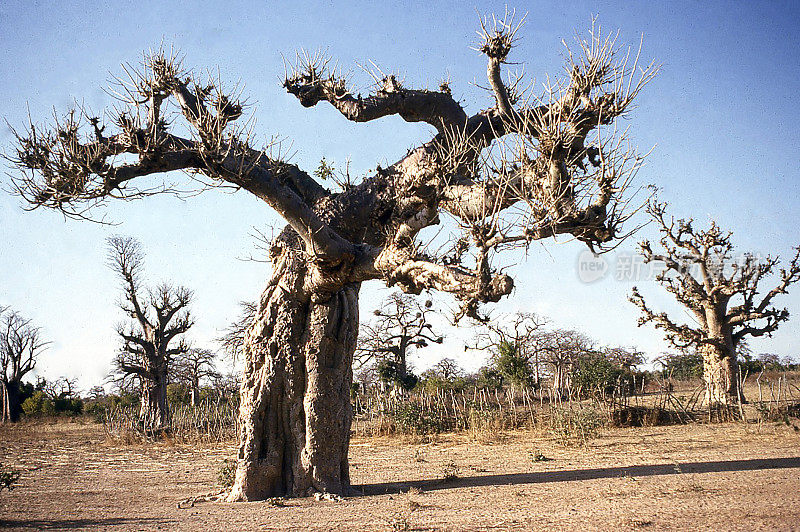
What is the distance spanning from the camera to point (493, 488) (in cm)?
686

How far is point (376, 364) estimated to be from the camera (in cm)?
2444

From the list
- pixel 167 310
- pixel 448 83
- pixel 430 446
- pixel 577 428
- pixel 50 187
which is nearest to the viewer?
pixel 50 187

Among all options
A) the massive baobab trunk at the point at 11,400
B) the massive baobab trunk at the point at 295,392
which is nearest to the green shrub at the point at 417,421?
the massive baobab trunk at the point at 295,392

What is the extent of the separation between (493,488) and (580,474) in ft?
4.68

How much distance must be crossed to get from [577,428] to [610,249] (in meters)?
5.23

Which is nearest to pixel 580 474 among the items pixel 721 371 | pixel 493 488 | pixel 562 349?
pixel 493 488

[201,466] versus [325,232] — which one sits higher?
[325,232]

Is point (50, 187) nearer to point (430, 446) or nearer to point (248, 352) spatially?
point (248, 352)

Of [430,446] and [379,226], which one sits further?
[430,446]

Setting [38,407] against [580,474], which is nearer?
[580,474]

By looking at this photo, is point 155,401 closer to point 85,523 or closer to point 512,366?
point 512,366

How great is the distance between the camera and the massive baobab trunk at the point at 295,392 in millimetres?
6688

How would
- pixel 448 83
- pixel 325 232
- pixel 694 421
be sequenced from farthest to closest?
pixel 694 421, pixel 448 83, pixel 325 232

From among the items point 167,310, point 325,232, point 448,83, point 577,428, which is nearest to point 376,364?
point 167,310
